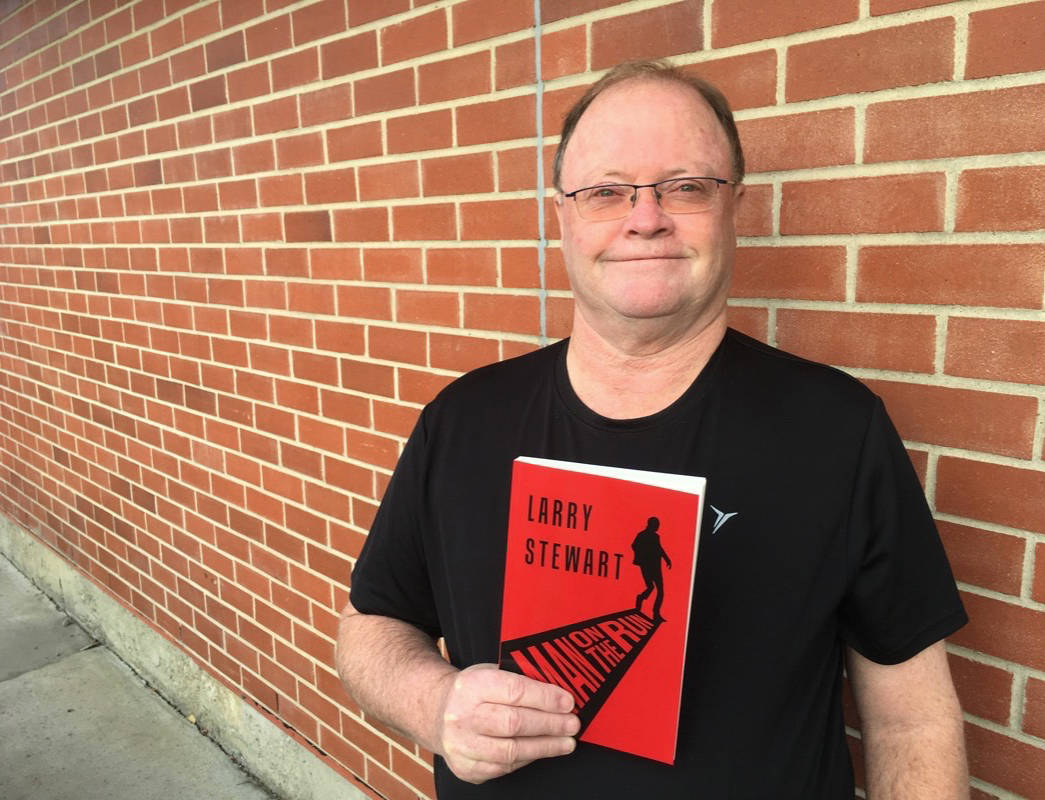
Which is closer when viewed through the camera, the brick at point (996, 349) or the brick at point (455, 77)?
the brick at point (996, 349)

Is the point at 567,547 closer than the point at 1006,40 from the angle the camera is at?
Yes

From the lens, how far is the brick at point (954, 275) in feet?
3.99

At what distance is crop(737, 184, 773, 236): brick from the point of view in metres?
1.48

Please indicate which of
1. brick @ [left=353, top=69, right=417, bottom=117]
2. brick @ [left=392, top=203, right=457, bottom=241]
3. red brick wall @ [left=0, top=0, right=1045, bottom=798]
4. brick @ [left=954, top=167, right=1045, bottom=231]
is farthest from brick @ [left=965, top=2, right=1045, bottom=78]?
brick @ [left=353, top=69, right=417, bottom=117]

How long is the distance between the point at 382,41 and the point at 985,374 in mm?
1704

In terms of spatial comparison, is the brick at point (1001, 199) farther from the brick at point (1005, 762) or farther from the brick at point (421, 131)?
the brick at point (421, 131)

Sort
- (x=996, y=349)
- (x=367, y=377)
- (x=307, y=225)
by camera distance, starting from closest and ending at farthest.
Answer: (x=996, y=349) → (x=367, y=377) → (x=307, y=225)

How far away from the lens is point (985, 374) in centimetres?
128

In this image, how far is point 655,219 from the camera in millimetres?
1220

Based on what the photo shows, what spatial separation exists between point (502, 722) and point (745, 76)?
121 cm

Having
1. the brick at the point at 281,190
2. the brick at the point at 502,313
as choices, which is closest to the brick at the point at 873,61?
the brick at the point at 502,313

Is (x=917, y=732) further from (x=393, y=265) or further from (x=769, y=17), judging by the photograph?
(x=393, y=265)

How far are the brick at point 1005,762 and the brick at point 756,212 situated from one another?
0.98m

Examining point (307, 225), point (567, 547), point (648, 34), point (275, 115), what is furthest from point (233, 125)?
point (567, 547)
